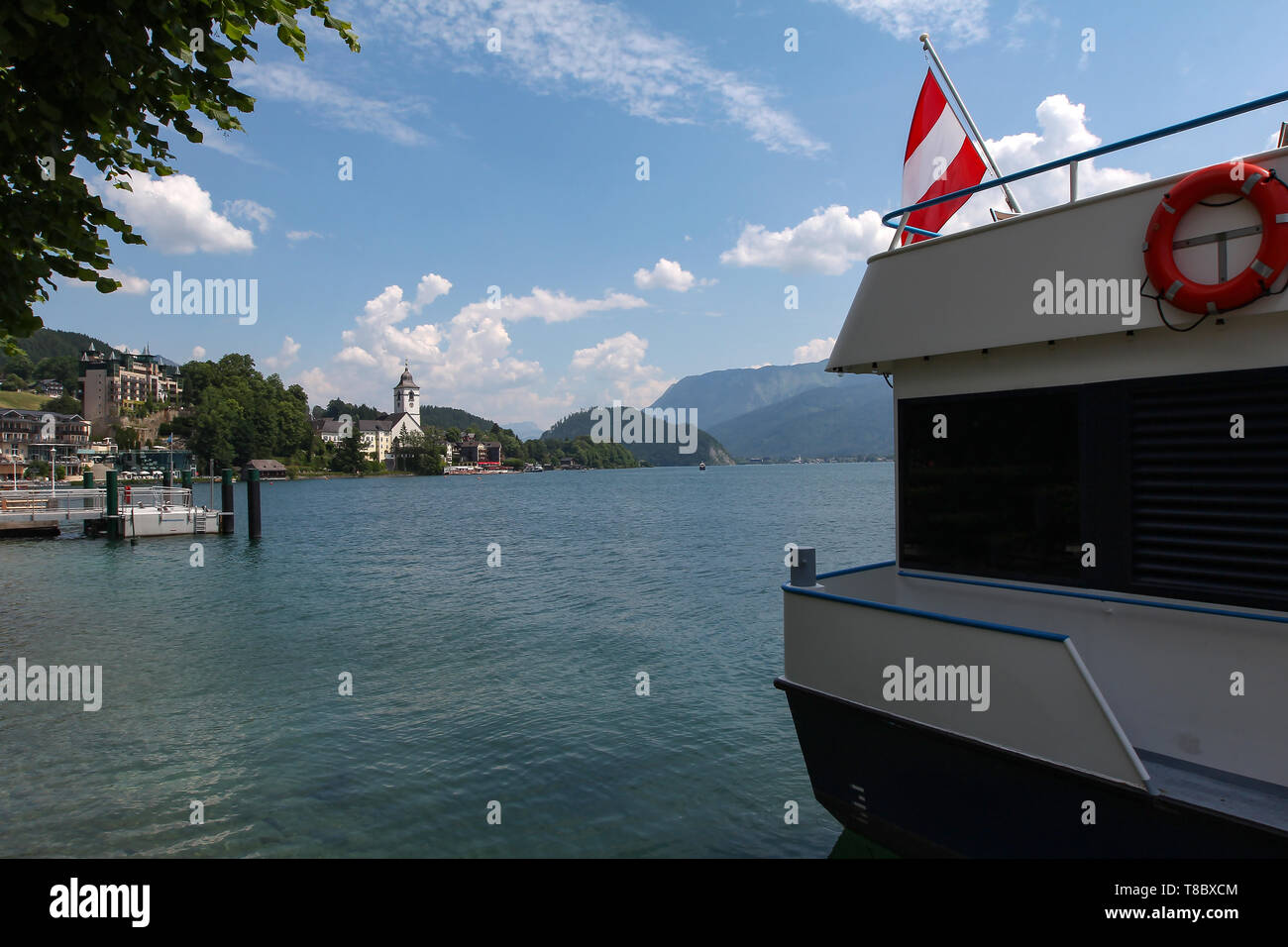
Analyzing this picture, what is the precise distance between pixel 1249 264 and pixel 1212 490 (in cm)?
139

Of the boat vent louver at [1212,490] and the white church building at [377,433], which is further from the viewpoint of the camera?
the white church building at [377,433]

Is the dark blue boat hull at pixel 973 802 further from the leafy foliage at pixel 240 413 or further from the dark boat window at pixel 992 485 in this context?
the leafy foliage at pixel 240 413

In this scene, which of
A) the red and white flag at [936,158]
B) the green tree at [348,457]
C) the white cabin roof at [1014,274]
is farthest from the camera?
the green tree at [348,457]

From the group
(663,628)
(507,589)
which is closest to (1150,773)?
(663,628)

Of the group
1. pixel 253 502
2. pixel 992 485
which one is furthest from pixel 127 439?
pixel 992 485

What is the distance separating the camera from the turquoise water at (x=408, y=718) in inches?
303

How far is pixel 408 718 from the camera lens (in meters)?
11.2

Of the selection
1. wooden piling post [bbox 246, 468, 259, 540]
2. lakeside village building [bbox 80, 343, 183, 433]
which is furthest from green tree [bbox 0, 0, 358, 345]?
lakeside village building [bbox 80, 343, 183, 433]

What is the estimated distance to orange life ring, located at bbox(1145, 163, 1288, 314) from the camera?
13.4 feet

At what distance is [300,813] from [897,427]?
7.69 meters

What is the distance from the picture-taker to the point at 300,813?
26.4 feet

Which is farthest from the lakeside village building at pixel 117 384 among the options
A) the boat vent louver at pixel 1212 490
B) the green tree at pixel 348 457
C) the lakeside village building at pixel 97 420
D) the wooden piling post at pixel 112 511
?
the boat vent louver at pixel 1212 490

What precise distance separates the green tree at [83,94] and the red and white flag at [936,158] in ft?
19.1

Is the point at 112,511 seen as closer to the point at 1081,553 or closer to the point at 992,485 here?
the point at 992,485
